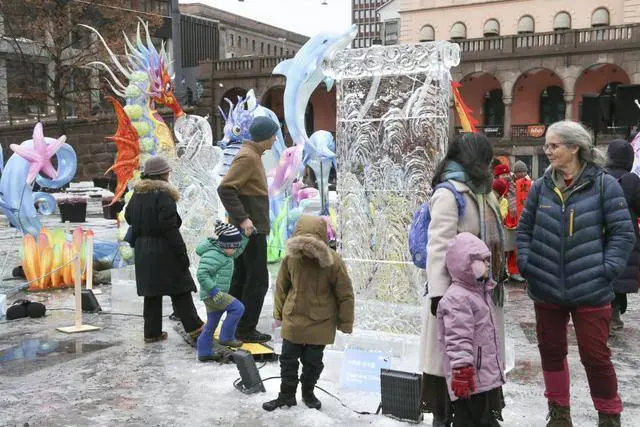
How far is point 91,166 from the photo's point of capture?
3400 cm

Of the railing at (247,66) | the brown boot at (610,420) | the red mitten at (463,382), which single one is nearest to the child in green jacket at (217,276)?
the red mitten at (463,382)

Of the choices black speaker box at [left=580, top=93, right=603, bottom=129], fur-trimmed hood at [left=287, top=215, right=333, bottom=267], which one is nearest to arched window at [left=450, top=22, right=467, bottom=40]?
black speaker box at [left=580, top=93, right=603, bottom=129]

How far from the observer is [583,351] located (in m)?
3.99

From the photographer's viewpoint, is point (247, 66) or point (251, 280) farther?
point (247, 66)

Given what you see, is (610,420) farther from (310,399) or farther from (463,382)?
(310,399)

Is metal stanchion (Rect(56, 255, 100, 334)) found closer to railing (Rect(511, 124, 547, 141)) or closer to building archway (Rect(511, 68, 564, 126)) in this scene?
railing (Rect(511, 124, 547, 141))

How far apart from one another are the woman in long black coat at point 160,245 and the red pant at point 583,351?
9.66 ft

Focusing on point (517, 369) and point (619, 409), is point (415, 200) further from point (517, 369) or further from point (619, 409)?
point (619, 409)

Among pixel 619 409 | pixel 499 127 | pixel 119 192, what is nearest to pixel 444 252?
pixel 619 409

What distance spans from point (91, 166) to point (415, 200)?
30.6m

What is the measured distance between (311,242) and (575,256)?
1.46 metres

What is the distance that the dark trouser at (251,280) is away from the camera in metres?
5.83

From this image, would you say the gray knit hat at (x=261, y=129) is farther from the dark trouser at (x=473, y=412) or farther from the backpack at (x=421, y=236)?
the dark trouser at (x=473, y=412)

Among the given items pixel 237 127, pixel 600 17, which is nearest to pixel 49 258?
pixel 237 127
